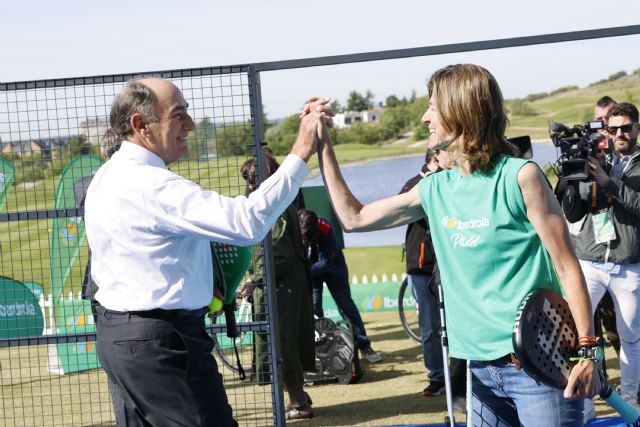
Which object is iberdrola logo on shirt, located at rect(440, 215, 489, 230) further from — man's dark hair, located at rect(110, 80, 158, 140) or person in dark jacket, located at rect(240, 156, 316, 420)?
person in dark jacket, located at rect(240, 156, 316, 420)

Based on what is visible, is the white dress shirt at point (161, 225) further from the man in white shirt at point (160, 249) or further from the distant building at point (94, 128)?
the distant building at point (94, 128)

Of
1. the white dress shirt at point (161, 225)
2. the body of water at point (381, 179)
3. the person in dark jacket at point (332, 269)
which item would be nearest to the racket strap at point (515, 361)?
the white dress shirt at point (161, 225)

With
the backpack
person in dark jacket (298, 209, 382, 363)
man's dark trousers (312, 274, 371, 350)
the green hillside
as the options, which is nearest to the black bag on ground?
person in dark jacket (298, 209, 382, 363)

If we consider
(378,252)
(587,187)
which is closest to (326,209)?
(378,252)

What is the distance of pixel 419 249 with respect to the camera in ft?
24.1

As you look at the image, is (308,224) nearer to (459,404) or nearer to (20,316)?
(459,404)

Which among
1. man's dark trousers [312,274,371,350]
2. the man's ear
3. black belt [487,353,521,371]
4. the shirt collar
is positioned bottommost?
man's dark trousers [312,274,371,350]

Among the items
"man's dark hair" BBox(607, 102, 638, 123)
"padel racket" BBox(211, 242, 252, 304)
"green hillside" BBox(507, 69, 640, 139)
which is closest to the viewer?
"padel racket" BBox(211, 242, 252, 304)

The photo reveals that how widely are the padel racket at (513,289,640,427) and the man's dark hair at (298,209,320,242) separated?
18.9 ft

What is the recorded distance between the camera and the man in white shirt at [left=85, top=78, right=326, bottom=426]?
305cm

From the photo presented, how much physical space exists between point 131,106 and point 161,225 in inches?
19.9

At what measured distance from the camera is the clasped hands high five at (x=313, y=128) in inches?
128

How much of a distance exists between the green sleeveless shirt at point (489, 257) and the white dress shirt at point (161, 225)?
0.58 m

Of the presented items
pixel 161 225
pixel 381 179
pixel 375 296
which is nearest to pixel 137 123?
pixel 161 225
